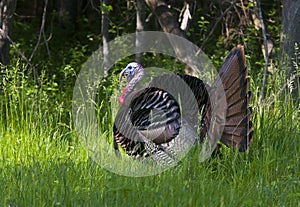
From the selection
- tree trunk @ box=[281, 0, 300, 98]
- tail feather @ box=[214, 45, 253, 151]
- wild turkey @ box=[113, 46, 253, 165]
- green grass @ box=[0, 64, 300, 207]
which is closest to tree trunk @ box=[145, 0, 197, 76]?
tree trunk @ box=[281, 0, 300, 98]

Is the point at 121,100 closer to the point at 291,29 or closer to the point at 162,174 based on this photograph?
the point at 162,174

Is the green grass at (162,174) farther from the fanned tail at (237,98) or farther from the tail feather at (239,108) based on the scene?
the tail feather at (239,108)

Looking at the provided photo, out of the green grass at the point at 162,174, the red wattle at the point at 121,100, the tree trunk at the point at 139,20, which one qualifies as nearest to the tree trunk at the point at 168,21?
the tree trunk at the point at 139,20

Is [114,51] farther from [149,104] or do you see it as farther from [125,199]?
[125,199]

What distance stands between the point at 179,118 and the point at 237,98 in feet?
1.60

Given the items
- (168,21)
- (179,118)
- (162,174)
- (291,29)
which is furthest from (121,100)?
(168,21)

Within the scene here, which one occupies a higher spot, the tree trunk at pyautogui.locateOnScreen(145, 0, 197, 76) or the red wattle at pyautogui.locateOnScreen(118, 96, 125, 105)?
the tree trunk at pyautogui.locateOnScreen(145, 0, 197, 76)

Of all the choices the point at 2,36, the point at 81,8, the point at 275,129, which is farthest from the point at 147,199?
the point at 81,8

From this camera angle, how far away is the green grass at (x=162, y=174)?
3893mm

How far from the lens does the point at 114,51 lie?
9125 mm

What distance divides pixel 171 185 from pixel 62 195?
698mm

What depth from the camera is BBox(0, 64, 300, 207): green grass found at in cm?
389

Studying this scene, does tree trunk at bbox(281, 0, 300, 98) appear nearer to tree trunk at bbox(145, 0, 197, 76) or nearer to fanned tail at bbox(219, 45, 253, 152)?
fanned tail at bbox(219, 45, 253, 152)

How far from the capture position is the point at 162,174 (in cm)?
447
